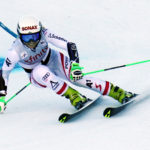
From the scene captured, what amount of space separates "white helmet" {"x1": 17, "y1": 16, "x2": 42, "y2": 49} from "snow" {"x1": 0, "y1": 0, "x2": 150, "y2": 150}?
31.7 inches

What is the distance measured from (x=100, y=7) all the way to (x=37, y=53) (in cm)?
377

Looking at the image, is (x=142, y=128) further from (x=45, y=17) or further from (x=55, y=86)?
(x=45, y=17)

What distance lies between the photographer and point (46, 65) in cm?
426

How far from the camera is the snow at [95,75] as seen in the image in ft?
10.8

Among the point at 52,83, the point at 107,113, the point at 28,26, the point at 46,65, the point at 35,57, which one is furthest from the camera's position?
the point at 46,65

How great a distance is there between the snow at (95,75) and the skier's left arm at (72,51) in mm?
428

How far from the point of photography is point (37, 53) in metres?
4.09

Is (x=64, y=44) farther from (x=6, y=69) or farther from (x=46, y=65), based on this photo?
(x=6, y=69)

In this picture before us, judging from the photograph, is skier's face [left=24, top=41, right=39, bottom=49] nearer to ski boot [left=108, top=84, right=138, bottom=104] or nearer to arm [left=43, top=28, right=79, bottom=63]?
arm [left=43, top=28, right=79, bottom=63]

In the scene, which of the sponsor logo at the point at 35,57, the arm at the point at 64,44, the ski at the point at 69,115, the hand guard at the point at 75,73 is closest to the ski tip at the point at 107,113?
the ski at the point at 69,115

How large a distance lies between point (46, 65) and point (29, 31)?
524 mm

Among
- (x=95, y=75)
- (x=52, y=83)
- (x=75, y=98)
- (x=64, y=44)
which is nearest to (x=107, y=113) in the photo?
(x=75, y=98)

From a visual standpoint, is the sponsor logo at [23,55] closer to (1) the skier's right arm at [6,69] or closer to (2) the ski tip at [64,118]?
(1) the skier's right arm at [6,69]

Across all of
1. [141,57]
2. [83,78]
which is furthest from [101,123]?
[141,57]
